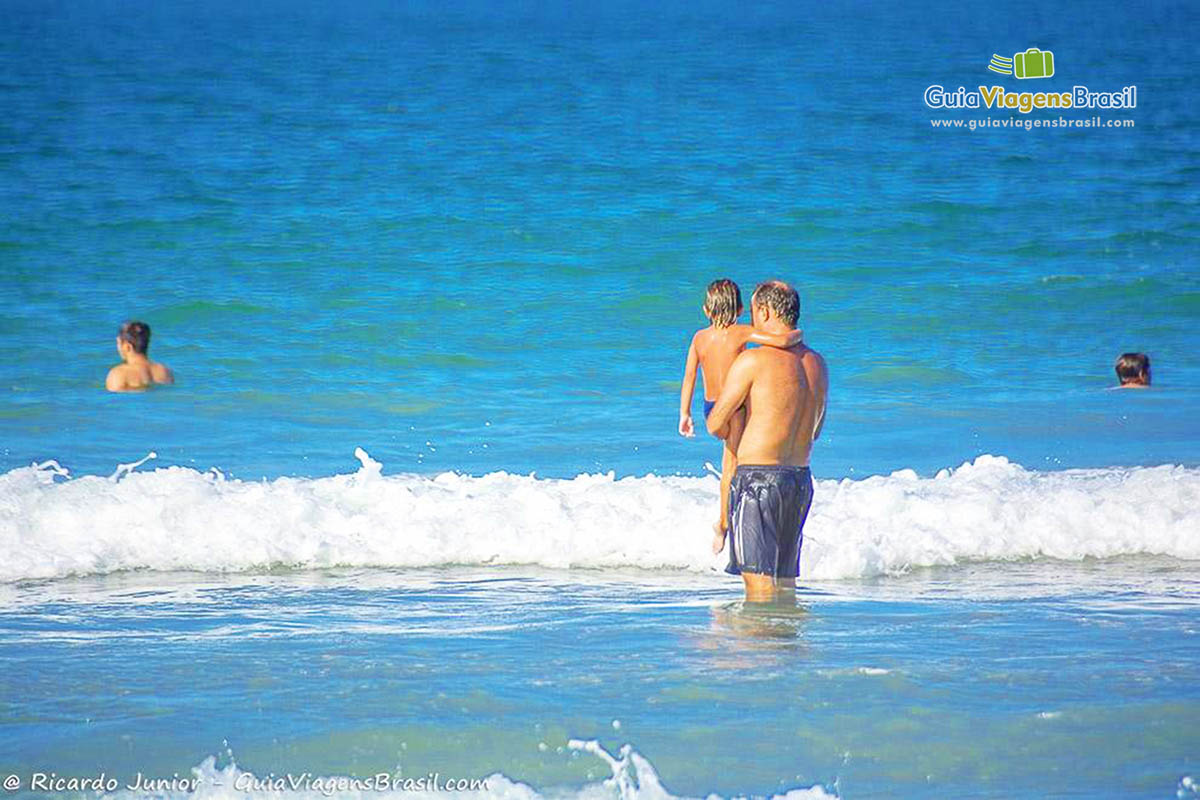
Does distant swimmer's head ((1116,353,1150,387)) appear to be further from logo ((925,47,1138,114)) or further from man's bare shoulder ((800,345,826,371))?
logo ((925,47,1138,114))

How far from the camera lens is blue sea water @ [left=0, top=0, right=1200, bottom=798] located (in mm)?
4742

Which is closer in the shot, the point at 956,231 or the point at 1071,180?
the point at 956,231

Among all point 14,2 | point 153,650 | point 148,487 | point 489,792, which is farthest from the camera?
point 14,2

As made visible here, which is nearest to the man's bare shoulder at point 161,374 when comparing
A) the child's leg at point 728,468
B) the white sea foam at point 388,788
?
the child's leg at point 728,468

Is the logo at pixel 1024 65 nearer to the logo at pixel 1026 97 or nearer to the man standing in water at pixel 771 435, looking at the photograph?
the logo at pixel 1026 97

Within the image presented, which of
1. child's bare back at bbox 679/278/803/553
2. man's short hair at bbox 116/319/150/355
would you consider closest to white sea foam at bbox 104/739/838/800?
child's bare back at bbox 679/278/803/553

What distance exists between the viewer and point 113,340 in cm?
1520

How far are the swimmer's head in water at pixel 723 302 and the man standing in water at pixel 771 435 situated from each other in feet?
3.25

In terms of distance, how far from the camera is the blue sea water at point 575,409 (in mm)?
4742

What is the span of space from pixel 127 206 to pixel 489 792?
1791cm

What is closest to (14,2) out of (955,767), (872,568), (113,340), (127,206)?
(127,206)

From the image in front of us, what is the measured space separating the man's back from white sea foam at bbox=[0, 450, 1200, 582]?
1614 millimetres

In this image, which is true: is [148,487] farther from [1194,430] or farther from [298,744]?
[1194,430]

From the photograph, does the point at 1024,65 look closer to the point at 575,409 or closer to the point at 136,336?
the point at 575,409
